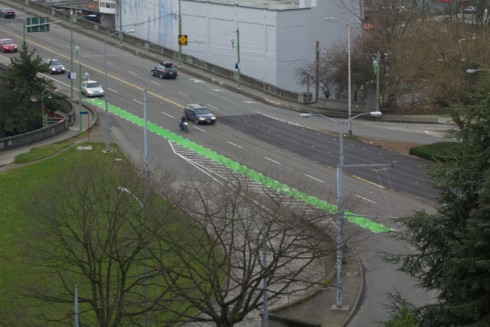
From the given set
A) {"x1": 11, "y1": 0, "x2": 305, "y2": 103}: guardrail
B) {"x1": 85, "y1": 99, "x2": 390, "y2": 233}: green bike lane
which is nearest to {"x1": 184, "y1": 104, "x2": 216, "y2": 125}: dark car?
{"x1": 85, "y1": 99, "x2": 390, "y2": 233}: green bike lane

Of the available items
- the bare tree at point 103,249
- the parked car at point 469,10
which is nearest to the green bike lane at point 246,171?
the bare tree at point 103,249

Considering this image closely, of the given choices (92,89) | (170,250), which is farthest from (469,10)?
(170,250)

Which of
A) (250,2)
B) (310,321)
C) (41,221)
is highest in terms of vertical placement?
(250,2)

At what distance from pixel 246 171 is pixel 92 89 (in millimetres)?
34920

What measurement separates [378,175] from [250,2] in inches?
1987

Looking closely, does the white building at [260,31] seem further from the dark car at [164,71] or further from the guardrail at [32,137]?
the guardrail at [32,137]

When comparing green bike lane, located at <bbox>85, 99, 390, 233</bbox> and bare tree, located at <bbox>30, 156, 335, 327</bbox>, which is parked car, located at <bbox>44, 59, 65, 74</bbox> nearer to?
green bike lane, located at <bbox>85, 99, 390, 233</bbox>

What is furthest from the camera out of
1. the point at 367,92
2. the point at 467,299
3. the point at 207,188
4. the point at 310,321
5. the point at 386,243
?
the point at 367,92

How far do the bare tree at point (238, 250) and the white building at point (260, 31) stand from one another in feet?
181

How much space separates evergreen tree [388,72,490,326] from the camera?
31375 millimetres

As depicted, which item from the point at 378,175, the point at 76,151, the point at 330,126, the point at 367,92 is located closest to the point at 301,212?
the point at 378,175

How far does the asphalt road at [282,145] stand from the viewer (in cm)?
5138

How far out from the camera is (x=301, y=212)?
43.4 metres

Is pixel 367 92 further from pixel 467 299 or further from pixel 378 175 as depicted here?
pixel 467 299
